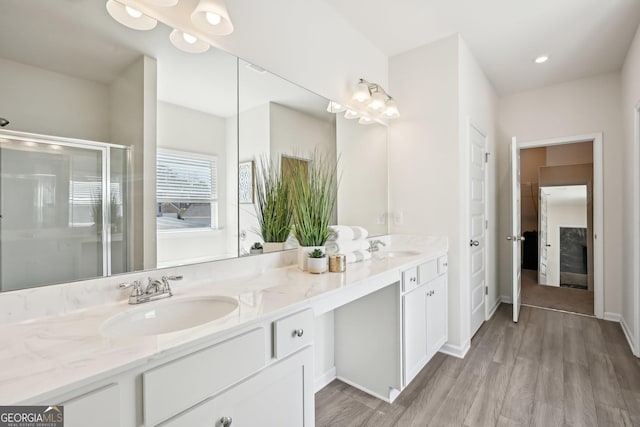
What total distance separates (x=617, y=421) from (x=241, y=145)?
2667 millimetres

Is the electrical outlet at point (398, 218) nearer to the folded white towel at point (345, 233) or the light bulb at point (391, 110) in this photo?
the folded white towel at point (345, 233)

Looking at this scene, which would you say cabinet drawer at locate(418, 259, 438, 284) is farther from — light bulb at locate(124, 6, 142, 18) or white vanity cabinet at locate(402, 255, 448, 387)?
light bulb at locate(124, 6, 142, 18)

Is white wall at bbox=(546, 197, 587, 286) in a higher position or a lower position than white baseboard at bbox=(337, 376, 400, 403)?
higher

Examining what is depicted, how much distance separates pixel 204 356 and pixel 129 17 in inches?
52.0

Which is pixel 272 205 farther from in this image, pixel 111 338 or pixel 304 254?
pixel 111 338

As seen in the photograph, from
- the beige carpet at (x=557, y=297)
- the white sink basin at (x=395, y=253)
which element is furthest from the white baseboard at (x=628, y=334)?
the white sink basin at (x=395, y=253)

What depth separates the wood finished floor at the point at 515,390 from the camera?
1714 mm

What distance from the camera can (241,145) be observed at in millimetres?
1632

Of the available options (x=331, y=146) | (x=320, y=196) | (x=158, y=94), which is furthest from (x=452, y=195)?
(x=158, y=94)

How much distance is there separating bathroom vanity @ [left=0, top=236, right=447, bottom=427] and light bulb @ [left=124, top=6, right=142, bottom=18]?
41.7 inches

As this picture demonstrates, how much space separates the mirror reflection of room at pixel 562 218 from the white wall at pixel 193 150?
4.65 metres

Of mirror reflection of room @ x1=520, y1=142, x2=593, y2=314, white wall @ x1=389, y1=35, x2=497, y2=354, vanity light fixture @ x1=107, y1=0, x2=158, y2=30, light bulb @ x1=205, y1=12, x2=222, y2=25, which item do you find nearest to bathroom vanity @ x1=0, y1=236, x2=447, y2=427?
white wall @ x1=389, y1=35, x2=497, y2=354

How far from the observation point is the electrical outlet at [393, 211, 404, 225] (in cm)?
281

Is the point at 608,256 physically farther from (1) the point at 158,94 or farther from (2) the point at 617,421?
(1) the point at 158,94
